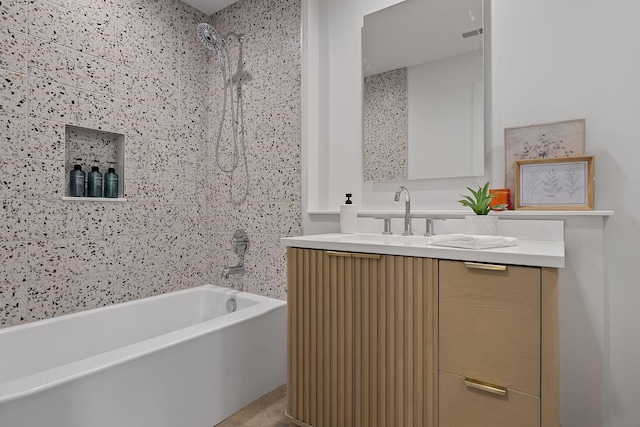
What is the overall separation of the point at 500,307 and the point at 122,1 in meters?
2.63

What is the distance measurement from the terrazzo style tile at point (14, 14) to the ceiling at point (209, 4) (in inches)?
42.5

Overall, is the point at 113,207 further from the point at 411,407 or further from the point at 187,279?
the point at 411,407

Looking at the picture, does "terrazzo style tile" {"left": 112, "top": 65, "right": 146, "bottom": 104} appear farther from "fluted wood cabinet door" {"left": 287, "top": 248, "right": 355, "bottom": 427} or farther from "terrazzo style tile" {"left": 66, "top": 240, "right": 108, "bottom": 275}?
"fluted wood cabinet door" {"left": 287, "top": 248, "right": 355, "bottom": 427}

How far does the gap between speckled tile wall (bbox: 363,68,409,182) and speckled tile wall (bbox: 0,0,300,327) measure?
0.46m

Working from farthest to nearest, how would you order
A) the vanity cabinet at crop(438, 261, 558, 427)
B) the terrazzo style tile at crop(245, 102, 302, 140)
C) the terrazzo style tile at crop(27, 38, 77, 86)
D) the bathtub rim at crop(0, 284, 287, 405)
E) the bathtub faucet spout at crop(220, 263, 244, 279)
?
the bathtub faucet spout at crop(220, 263, 244, 279)
the terrazzo style tile at crop(245, 102, 302, 140)
the terrazzo style tile at crop(27, 38, 77, 86)
the bathtub rim at crop(0, 284, 287, 405)
the vanity cabinet at crop(438, 261, 558, 427)

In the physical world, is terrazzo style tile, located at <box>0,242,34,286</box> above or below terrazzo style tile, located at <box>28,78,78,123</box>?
below

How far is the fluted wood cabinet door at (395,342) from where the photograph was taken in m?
1.20

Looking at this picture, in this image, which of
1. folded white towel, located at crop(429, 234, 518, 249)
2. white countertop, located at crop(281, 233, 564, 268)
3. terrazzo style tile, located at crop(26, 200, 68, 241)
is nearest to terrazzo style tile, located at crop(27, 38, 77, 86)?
terrazzo style tile, located at crop(26, 200, 68, 241)

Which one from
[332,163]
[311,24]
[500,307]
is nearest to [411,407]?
[500,307]

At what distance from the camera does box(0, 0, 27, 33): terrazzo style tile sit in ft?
5.45

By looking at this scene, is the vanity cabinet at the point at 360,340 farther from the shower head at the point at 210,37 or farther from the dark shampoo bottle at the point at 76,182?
the shower head at the point at 210,37

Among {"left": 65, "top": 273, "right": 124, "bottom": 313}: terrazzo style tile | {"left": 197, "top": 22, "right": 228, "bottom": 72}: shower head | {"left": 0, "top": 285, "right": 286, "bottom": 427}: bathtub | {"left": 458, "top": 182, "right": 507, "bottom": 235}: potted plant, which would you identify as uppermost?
{"left": 197, "top": 22, "right": 228, "bottom": 72}: shower head

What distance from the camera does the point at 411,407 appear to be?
4.03 ft

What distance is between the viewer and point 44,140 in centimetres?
180
